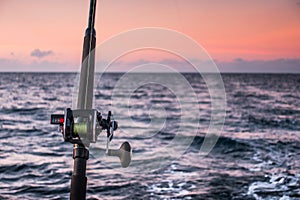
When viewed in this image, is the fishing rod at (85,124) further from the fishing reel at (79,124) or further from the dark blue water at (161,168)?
the dark blue water at (161,168)

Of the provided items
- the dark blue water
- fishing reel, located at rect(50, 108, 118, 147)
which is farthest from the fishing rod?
the dark blue water

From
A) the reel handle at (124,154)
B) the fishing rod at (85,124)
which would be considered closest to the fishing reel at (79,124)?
the fishing rod at (85,124)

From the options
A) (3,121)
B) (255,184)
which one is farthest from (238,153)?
(3,121)

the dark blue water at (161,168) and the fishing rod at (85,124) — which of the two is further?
the dark blue water at (161,168)

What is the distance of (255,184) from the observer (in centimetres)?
1170

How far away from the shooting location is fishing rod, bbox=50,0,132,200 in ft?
10.5

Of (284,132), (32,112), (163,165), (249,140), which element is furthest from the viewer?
(32,112)

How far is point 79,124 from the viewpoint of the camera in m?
3.20

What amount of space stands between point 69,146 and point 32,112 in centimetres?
1502

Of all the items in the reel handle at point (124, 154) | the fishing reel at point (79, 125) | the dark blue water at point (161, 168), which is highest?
the fishing reel at point (79, 125)

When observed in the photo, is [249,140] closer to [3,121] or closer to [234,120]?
[234,120]

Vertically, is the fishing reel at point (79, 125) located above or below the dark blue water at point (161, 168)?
above

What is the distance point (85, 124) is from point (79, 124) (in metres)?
0.04

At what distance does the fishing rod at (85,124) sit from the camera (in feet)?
10.5
